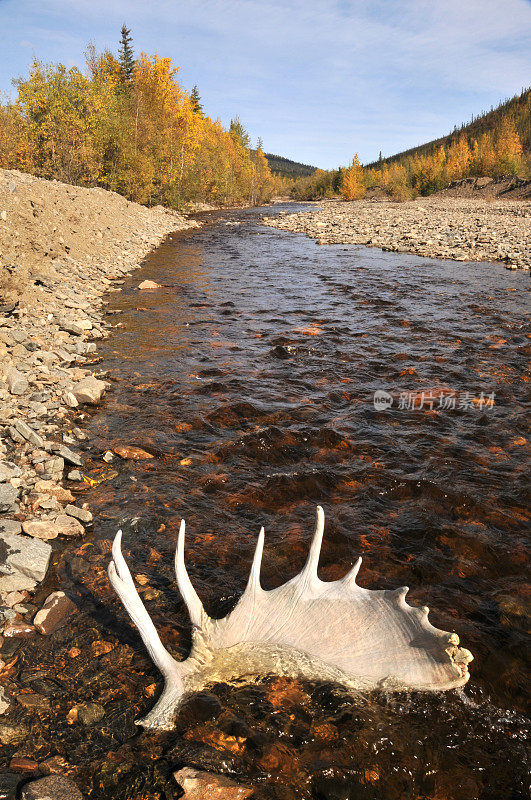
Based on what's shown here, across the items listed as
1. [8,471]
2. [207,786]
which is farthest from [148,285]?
[207,786]

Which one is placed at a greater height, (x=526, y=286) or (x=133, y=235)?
(x=133, y=235)

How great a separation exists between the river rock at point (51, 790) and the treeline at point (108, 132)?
32.1m

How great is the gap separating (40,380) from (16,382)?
0.49 m

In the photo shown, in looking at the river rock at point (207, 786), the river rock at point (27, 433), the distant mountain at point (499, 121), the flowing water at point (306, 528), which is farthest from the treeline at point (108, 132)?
the distant mountain at point (499, 121)

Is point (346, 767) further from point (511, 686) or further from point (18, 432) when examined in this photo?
point (18, 432)

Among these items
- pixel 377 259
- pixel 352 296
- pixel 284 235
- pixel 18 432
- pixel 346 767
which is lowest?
pixel 346 767

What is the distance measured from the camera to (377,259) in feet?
61.5

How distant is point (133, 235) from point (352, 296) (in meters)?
13.1

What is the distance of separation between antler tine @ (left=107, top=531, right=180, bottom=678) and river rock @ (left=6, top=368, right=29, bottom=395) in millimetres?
4258

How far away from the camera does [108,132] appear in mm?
30672

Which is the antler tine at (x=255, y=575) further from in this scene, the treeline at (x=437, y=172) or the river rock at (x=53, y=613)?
the treeline at (x=437, y=172)

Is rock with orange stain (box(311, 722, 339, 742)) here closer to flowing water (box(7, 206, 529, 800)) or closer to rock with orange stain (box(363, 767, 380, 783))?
flowing water (box(7, 206, 529, 800))

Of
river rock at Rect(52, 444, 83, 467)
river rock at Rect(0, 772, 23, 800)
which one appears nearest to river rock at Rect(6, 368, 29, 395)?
river rock at Rect(52, 444, 83, 467)

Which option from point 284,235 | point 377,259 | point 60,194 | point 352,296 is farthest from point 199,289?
point 284,235
